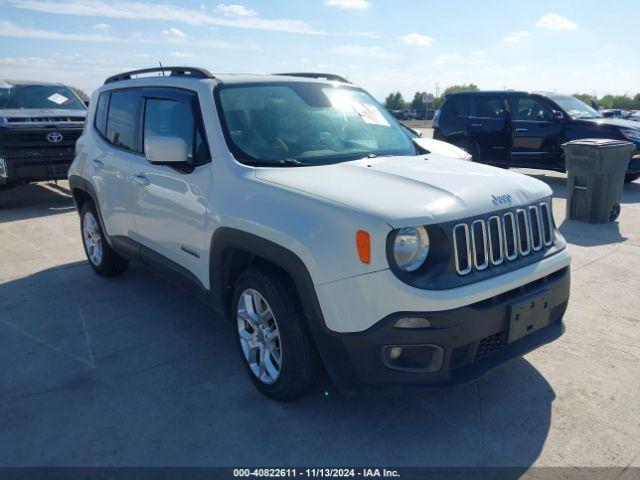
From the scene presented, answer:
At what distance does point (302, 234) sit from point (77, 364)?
6.88 feet

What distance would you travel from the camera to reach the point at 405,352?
105 inches

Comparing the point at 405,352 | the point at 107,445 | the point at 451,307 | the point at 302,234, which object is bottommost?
the point at 107,445

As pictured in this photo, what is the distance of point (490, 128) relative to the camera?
11391mm

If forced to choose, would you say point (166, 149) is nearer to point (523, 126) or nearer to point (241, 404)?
point (241, 404)

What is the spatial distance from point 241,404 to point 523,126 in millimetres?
9553

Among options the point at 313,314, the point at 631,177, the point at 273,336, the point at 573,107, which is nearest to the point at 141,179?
the point at 273,336

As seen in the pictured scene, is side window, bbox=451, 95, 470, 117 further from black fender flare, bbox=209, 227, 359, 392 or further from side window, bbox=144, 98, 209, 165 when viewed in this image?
black fender flare, bbox=209, 227, 359, 392

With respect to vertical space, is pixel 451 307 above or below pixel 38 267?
above

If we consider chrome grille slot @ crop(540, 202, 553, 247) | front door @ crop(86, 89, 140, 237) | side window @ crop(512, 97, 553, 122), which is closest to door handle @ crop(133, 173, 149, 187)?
front door @ crop(86, 89, 140, 237)

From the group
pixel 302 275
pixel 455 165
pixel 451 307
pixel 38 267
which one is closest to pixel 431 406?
pixel 451 307

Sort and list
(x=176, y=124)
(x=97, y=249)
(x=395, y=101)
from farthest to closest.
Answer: (x=395, y=101) → (x=97, y=249) → (x=176, y=124)

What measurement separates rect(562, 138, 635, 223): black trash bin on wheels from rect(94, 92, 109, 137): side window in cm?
607

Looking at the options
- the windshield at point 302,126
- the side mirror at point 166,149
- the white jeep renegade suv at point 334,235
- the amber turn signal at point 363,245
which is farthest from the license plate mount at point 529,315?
the side mirror at point 166,149

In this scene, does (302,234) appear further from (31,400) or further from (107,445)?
(31,400)
